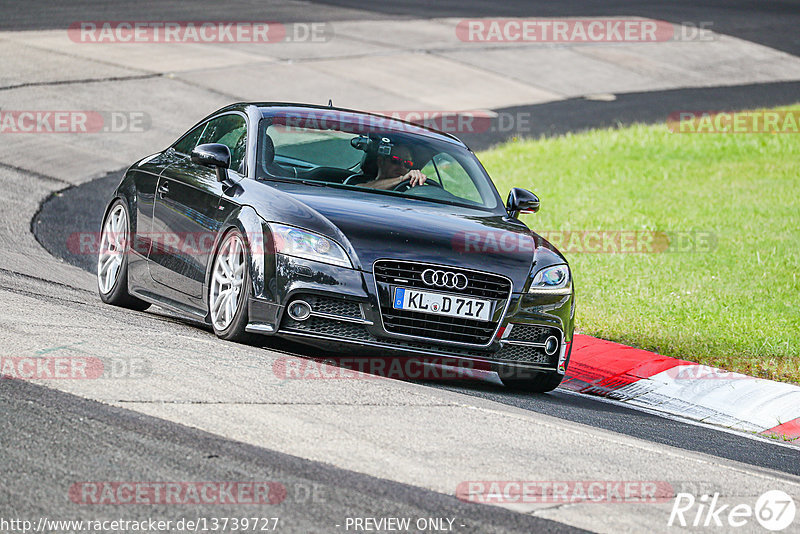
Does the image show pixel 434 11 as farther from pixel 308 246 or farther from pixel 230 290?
pixel 308 246

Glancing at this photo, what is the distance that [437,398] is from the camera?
21.3 ft

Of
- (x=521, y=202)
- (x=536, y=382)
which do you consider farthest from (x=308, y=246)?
(x=521, y=202)

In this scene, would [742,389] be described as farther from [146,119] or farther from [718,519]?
[146,119]

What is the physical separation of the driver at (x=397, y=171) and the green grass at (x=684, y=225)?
2.70 m

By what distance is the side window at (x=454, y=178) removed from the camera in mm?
8672

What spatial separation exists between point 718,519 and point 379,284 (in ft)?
8.91

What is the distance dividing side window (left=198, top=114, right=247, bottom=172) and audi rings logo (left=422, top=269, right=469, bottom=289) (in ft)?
5.77

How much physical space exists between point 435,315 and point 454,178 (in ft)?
6.05

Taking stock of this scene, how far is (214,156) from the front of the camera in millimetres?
8008

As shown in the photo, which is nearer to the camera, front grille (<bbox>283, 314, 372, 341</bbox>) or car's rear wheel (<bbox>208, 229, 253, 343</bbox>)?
front grille (<bbox>283, 314, 372, 341</bbox>)

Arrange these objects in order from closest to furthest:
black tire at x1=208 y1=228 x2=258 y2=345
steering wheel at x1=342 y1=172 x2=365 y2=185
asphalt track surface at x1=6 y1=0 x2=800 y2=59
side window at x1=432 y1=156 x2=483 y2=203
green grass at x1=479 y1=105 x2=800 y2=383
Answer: black tire at x1=208 y1=228 x2=258 y2=345, steering wheel at x1=342 y1=172 x2=365 y2=185, side window at x1=432 y1=156 x2=483 y2=203, green grass at x1=479 y1=105 x2=800 y2=383, asphalt track surface at x1=6 y1=0 x2=800 y2=59

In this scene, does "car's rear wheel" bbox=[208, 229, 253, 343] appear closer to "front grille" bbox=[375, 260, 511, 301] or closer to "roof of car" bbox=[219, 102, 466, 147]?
"front grille" bbox=[375, 260, 511, 301]

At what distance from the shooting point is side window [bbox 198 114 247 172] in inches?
331

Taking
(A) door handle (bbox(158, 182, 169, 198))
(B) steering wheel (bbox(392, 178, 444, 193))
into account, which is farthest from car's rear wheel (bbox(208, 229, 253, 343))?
(B) steering wheel (bbox(392, 178, 444, 193))
